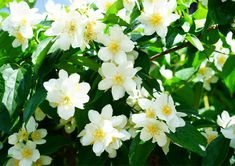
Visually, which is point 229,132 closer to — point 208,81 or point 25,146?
point 25,146

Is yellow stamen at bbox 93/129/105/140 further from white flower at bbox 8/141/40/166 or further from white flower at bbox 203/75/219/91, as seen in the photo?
white flower at bbox 203/75/219/91

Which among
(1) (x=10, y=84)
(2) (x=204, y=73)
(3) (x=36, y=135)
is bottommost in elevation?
(2) (x=204, y=73)

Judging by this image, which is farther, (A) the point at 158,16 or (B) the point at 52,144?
(B) the point at 52,144

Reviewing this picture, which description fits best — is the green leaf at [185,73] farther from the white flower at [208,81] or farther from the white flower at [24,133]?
the white flower at [24,133]

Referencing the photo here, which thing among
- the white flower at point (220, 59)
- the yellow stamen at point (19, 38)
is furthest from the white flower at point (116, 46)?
the white flower at point (220, 59)

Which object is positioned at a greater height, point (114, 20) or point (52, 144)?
point (114, 20)

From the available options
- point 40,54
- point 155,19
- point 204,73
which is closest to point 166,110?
point 155,19

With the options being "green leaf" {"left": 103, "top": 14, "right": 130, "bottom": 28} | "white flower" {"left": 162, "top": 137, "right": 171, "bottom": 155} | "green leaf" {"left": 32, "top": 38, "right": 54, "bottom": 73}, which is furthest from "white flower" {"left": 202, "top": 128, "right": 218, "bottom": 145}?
"green leaf" {"left": 32, "top": 38, "right": 54, "bottom": 73}
